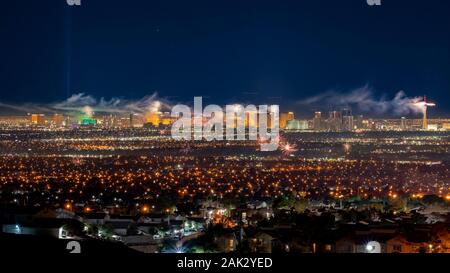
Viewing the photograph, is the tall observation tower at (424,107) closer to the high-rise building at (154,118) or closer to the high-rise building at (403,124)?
the high-rise building at (403,124)

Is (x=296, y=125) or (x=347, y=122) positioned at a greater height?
(x=347, y=122)

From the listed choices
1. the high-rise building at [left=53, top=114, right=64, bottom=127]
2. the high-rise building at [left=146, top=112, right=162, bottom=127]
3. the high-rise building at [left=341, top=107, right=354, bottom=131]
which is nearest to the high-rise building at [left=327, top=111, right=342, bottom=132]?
the high-rise building at [left=341, top=107, right=354, bottom=131]

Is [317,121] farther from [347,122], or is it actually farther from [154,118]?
[154,118]

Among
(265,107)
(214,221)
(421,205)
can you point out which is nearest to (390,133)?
(265,107)

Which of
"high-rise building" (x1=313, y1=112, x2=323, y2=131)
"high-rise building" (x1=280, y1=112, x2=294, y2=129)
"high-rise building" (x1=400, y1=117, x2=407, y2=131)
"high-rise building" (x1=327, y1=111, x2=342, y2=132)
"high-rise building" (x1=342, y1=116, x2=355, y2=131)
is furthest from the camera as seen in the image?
"high-rise building" (x1=400, y1=117, x2=407, y2=131)

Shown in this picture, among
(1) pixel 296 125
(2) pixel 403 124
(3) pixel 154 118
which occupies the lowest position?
(1) pixel 296 125

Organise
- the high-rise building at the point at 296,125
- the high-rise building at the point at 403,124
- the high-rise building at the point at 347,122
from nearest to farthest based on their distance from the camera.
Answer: the high-rise building at the point at 296,125, the high-rise building at the point at 347,122, the high-rise building at the point at 403,124

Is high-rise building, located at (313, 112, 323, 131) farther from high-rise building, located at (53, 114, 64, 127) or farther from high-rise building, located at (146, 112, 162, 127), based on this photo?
high-rise building, located at (53, 114, 64, 127)

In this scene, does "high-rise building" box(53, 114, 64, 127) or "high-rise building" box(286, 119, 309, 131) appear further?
"high-rise building" box(53, 114, 64, 127)

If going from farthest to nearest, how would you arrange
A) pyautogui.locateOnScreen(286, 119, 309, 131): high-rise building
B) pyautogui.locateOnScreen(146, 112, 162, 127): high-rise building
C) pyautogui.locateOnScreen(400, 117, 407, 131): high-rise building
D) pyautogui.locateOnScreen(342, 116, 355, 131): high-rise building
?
pyautogui.locateOnScreen(400, 117, 407, 131): high-rise building
pyautogui.locateOnScreen(342, 116, 355, 131): high-rise building
pyautogui.locateOnScreen(146, 112, 162, 127): high-rise building
pyautogui.locateOnScreen(286, 119, 309, 131): high-rise building

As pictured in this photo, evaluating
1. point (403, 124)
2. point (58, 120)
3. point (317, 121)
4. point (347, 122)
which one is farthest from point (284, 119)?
point (58, 120)

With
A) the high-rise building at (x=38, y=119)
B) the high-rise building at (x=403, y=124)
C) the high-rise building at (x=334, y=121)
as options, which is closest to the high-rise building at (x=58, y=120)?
the high-rise building at (x=38, y=119)
